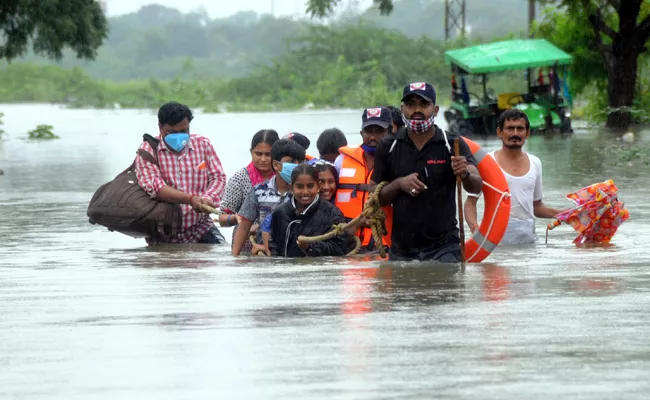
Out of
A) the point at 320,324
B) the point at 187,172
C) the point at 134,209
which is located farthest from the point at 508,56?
the point at 320,324

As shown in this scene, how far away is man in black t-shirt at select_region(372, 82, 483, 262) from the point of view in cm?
920

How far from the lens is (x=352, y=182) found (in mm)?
10711

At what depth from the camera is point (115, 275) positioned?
10258 millimetres

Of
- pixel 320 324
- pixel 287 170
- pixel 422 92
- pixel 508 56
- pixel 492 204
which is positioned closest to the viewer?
pixel 320 324

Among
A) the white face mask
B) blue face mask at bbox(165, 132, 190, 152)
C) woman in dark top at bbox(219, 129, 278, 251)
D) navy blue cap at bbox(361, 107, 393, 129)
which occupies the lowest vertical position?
woman in dark top at bbox(219, 129, 278, 251)

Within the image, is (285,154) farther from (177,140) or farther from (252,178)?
(177,140)

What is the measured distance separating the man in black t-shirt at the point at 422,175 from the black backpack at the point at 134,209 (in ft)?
9.76

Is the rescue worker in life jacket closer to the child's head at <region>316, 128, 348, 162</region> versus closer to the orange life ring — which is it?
the child's head at <region>316, 128, 348, 162</region>

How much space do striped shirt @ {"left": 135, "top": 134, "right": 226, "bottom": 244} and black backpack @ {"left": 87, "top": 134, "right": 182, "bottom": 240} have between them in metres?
0.06

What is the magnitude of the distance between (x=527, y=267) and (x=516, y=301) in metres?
1.94

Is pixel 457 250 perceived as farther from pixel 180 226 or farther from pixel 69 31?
pixel 69 31

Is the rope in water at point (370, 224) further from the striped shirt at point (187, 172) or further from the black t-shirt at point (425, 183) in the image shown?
the striped shirt at point (187, 172)

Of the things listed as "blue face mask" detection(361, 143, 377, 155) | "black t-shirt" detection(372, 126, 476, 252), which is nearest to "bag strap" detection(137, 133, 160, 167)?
"blue face mask" detection(361, 143, 377, 155)

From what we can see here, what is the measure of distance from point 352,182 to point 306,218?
47cm
